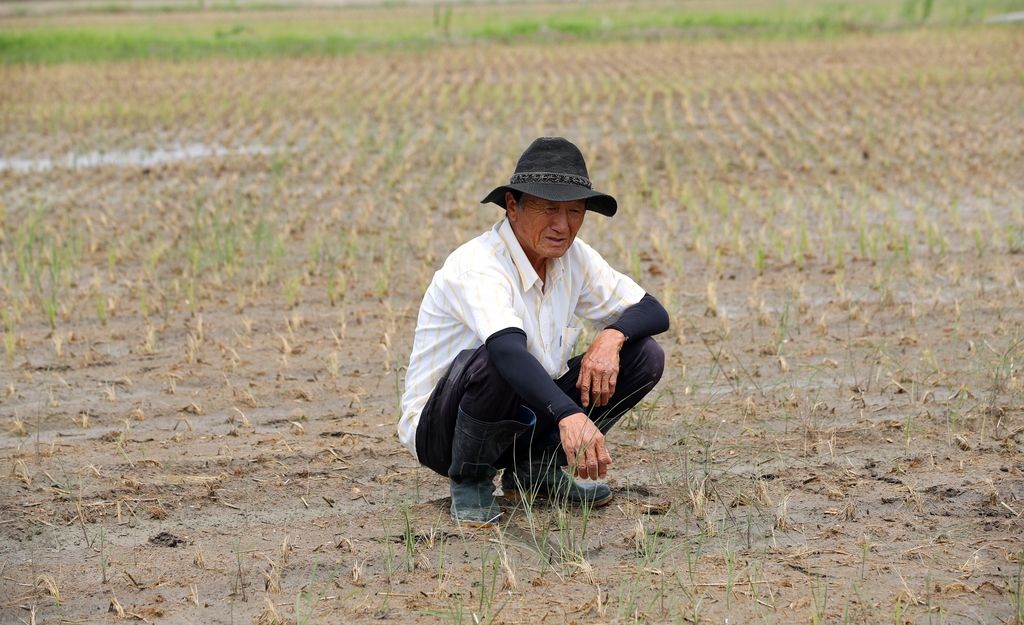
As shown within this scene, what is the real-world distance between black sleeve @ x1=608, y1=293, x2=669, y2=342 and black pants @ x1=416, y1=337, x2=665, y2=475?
0.14 feet

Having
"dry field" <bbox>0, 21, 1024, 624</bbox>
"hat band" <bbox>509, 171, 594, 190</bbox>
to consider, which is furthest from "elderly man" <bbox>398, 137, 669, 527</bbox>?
"dry field" <bbox>0, 21, 1024, 624</bbox>

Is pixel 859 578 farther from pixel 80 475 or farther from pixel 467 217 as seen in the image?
pixel 467 217

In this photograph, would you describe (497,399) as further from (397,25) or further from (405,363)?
(397,25)

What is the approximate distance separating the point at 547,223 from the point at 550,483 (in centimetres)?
89

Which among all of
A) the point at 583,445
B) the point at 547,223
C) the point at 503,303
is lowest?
the point at 583,445

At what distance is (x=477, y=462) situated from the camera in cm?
339

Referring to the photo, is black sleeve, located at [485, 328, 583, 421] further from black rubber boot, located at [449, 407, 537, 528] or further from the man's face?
the man's face

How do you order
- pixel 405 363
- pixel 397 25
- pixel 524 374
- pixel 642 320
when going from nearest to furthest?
pixel 524 374
pixel 642 320
pixel 405 363
pixel 397 25

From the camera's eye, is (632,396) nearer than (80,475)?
Yes

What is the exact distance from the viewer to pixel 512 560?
318 cm

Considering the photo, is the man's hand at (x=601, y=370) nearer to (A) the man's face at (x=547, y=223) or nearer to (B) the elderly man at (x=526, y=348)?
(B) the elderly man at (x=526, y=348)

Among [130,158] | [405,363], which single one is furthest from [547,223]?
[130,158]

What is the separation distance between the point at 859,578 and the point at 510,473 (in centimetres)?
123

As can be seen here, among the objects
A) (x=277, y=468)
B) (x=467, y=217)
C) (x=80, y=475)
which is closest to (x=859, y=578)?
(x=277, y=468)
